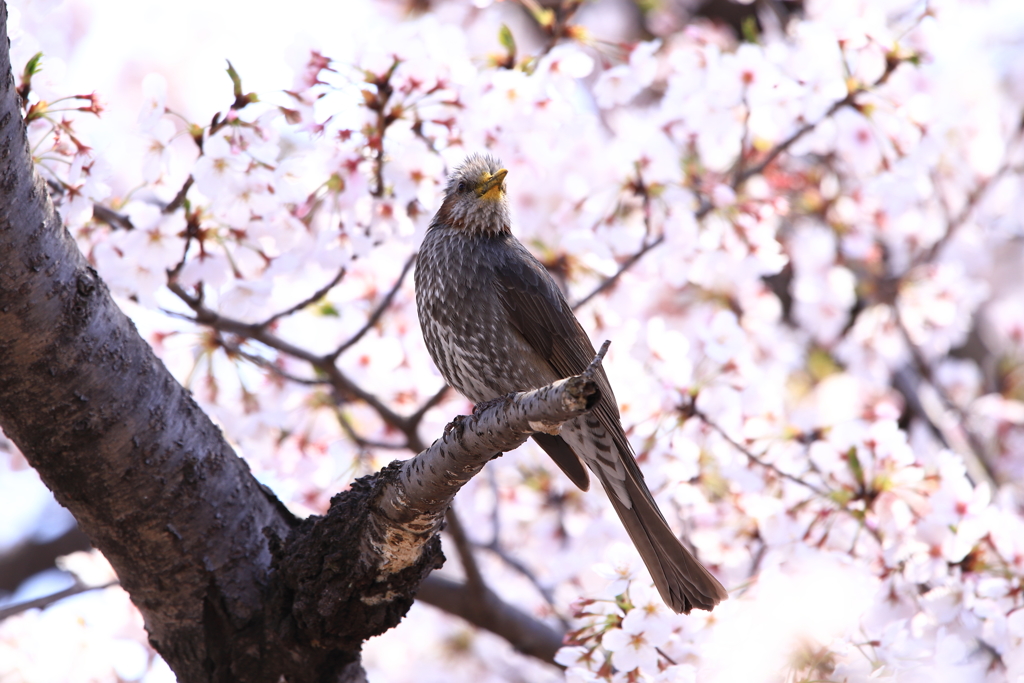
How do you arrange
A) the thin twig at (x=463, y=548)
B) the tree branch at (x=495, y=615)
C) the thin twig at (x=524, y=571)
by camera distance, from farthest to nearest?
the thin twig at (x=524, y=571), the tree branch at (x=495, y=615), the thin twig at (x=463, y=548)

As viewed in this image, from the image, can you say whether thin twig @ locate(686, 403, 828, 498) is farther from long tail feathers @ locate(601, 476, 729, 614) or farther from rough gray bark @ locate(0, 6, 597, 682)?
rough gray bark @ locate(0, 6, 597, 682)

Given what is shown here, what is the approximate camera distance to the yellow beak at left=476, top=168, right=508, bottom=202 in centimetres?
312

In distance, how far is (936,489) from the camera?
2.81 metres

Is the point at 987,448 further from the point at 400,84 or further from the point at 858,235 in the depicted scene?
the point at 400,84

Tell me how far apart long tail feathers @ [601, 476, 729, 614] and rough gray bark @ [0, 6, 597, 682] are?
73 cm

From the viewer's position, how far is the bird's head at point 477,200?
3.16 meters

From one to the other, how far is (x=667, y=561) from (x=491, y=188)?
55.5 inches

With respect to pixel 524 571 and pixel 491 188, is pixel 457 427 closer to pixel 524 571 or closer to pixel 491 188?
pixel 491 188

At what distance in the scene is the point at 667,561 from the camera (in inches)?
103

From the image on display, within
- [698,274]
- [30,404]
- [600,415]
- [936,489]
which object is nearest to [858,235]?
[698,274]

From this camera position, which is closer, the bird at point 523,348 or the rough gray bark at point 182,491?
the rough gray bark at point 182,491

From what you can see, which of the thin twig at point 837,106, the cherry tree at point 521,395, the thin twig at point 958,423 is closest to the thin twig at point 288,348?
the cherry tree at point 521,395

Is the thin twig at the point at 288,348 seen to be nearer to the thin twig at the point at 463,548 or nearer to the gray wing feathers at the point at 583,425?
the thin twig at the point at 463,548

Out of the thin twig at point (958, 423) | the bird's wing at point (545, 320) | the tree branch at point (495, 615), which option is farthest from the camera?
the thin twig at point (958, 423)
